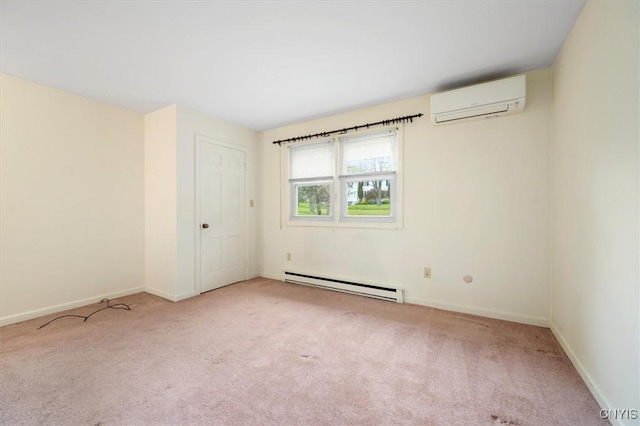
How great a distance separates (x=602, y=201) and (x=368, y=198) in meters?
2.19

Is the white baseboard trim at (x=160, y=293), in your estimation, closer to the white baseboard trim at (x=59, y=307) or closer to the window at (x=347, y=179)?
the white baseboard trim at (x=59, y=307)

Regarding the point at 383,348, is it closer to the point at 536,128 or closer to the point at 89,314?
the point at 536,128

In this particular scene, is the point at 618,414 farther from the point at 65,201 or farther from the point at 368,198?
the point at 65,201

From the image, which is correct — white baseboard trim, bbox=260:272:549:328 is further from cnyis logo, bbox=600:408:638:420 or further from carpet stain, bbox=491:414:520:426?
carpet stain, bbox=491:414:520:426

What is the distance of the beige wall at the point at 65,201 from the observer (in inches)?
101

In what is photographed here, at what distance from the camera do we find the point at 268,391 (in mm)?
1565

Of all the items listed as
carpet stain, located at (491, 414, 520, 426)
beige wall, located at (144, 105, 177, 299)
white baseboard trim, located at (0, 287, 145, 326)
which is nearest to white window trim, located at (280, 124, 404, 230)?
beige wall, located at (144, 105, 177, 299)

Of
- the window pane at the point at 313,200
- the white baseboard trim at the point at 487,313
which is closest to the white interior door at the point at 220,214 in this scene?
the window pane at the point at 313,200

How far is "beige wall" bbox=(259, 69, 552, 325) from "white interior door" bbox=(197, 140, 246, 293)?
1683 millimetres

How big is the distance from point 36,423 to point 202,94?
9.73 feet

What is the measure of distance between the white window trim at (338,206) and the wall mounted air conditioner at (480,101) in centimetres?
54

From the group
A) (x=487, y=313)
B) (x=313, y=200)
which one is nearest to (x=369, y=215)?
(x=313, y=200)

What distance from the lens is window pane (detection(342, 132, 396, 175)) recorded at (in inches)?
128

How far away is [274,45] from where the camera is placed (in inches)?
81.7
